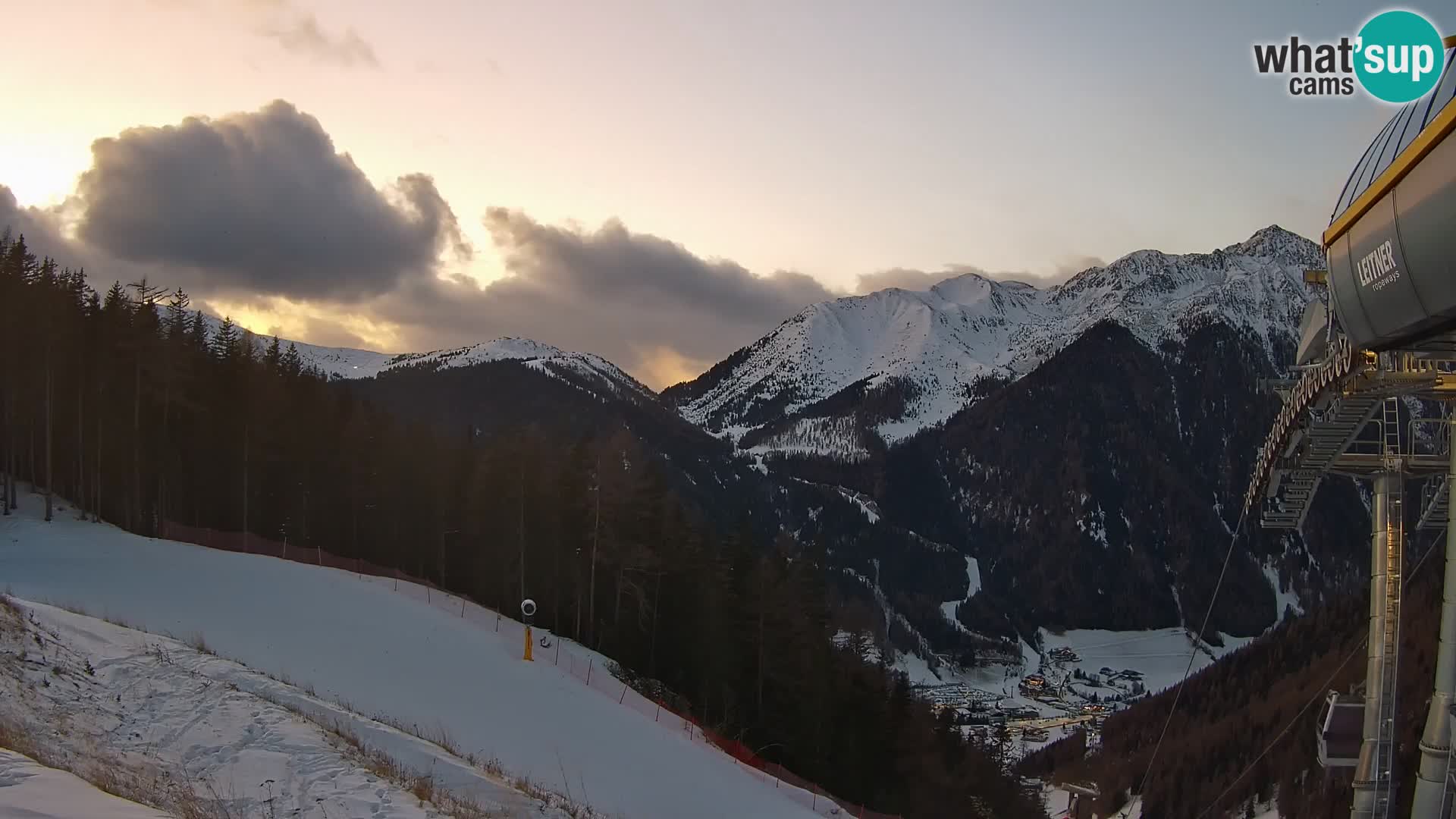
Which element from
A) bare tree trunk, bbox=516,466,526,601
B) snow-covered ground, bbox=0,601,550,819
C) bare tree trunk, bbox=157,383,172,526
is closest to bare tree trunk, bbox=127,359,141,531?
bare tree trunk, bbox=157,383,172,526

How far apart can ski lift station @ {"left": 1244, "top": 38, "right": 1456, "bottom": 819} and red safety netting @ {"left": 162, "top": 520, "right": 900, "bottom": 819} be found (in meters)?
11.6

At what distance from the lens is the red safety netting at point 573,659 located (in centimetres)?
2494

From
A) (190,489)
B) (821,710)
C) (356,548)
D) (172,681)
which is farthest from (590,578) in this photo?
(172,681)

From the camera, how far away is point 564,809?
40.3 ft

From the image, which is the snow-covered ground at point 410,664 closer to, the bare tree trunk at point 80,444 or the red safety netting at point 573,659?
the red safety netting at point 573,659

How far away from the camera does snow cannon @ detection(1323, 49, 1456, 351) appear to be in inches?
231

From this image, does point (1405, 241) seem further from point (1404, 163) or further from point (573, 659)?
point (573, 659)

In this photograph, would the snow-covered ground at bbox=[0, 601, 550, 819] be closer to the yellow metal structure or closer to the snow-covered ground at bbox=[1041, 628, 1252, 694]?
the yellow metal structure

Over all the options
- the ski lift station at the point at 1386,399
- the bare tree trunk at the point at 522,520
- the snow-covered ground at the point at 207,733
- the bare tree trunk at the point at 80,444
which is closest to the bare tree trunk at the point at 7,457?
the bare tree trunk at the point at 80,444

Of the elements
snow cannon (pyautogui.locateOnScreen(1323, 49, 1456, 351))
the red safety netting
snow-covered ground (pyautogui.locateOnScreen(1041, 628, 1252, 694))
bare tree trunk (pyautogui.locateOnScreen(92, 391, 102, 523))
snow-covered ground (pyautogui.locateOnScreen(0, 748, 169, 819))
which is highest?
snow cannon (pyautogui.locateOnScreen(1323, 49, 1456, 351))

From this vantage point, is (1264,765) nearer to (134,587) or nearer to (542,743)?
(542,743)

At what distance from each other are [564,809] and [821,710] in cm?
2876

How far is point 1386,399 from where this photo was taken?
47.2 feet

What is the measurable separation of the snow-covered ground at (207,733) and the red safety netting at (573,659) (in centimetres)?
1137
